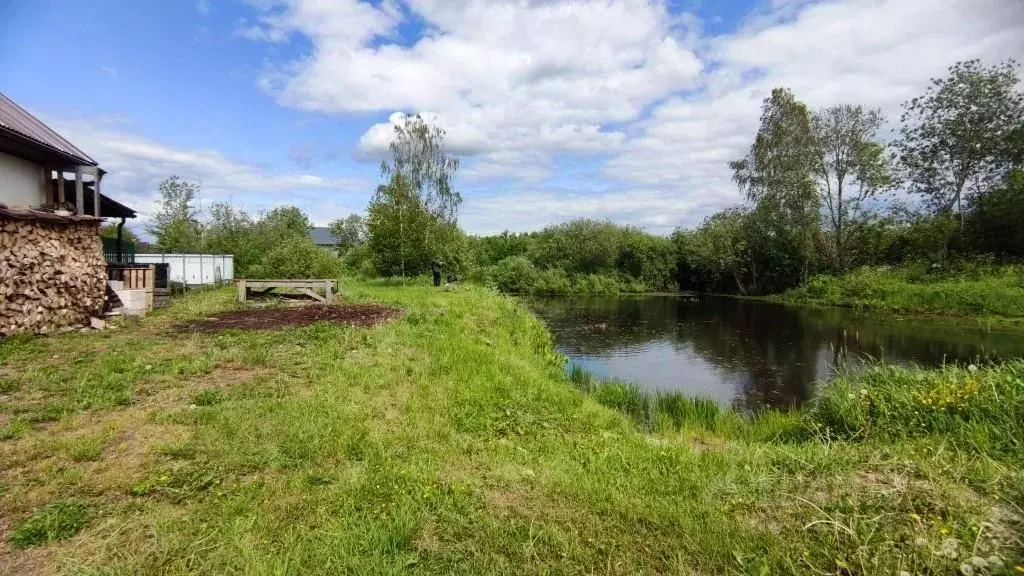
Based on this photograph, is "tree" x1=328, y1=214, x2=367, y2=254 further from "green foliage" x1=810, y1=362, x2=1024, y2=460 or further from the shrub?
"green foliage" x1=810, y1=362, x2=1024, y2=460

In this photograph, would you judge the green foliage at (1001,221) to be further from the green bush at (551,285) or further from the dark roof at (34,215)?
the dark roof at (34,215)

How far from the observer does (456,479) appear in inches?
126

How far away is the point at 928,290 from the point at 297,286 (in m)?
24.6

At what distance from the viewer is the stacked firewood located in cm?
688

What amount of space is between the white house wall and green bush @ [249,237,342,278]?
8.95 meters

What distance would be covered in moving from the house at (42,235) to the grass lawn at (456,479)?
1.90 m

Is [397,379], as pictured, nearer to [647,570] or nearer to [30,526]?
[30,526]

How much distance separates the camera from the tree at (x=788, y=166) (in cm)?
2625

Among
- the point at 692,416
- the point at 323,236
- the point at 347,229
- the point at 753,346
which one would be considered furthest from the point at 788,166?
the point at 323,236

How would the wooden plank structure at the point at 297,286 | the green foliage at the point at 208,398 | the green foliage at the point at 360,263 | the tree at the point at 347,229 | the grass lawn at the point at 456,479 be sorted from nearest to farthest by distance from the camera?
the grass lawn at the point at 456,479 < the green foliage at the point at 208,398 < the wooden plank structure at the point at 297,286 < the green foliage at the point at 360,263 < the tree at the point at 347,229

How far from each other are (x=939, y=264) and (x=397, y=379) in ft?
88.9

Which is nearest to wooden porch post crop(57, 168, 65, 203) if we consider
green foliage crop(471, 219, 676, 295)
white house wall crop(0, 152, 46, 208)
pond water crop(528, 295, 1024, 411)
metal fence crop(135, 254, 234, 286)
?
white house wall crop(0, 152, 46, 208)

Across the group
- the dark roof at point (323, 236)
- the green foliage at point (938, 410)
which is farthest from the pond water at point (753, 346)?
the dark roof at point (323, 236)

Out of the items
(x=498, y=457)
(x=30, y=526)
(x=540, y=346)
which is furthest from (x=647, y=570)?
(x=540, y=346)
